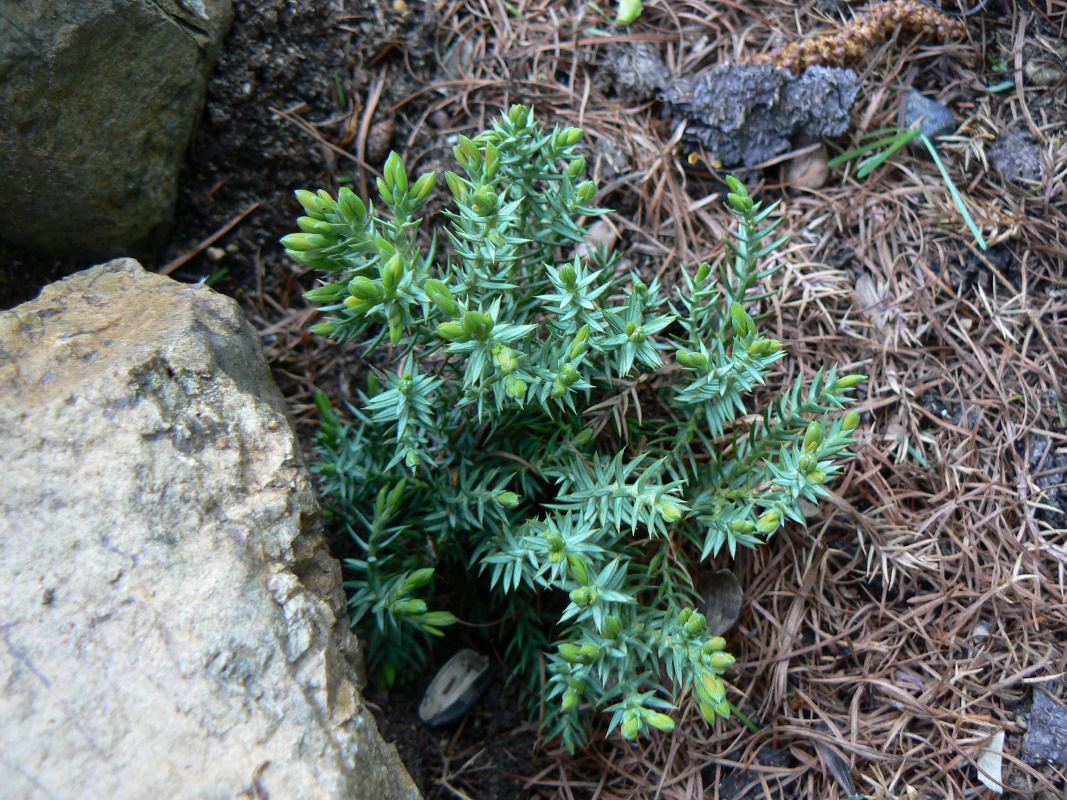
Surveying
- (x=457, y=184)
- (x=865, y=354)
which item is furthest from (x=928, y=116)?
(x=457, y=184)

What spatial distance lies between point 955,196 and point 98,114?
343cm

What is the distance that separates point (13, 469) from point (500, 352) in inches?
52.7

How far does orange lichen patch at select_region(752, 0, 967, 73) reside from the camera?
3277 millimetres

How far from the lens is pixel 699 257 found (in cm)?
329

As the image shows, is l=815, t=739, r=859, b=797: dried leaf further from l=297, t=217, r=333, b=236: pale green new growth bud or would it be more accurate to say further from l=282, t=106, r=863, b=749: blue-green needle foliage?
l=297, t=217, r=333, b=236: pale green new growth bud

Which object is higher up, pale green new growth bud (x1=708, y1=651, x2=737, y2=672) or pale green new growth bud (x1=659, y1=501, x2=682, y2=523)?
pale green new growth bud (x1=659, y1=501, x2=682, y2=523)

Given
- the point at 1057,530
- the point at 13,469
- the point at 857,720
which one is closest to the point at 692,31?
the point at 1057,530

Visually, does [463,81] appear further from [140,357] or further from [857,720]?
[857,720]

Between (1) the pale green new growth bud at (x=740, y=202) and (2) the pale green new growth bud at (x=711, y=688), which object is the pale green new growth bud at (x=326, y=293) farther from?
(2) the pale green new growth bud at (x=711, y=688)

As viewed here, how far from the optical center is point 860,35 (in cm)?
329

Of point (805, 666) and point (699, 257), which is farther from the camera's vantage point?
point (699, 257)

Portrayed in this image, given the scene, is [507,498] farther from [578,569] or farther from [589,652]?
[589,652]

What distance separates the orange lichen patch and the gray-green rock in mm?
2397

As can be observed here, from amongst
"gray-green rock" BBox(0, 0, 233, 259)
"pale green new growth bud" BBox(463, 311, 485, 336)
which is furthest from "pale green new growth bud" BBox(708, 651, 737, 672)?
"gray-green rock" BBox(0, 0, 233, 259)
